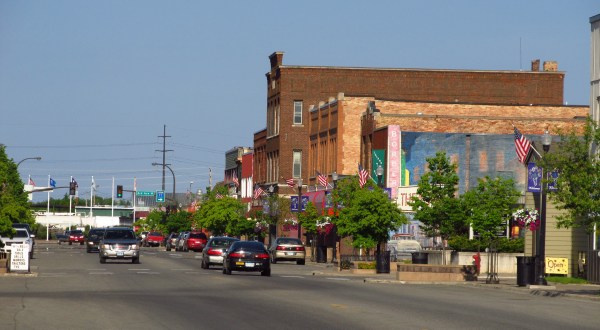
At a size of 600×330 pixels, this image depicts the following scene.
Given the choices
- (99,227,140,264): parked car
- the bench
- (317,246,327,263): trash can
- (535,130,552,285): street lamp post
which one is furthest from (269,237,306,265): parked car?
(535,130,552,285): street lamp post

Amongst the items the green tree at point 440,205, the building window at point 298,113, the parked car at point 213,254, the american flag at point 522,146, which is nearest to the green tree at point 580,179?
the american flag at point 522,146

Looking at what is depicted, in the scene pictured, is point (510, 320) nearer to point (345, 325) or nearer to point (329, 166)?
point (345, 325)

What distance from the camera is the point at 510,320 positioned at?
75.2 feet

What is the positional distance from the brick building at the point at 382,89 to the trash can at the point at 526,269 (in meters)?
53.3

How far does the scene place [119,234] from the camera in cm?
5850

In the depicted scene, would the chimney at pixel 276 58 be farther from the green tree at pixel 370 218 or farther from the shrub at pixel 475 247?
the shrub at pixel 475 247

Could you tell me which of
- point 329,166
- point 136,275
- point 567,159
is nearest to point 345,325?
point 567,159

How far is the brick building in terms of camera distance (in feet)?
306

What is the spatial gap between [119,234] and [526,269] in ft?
84.7

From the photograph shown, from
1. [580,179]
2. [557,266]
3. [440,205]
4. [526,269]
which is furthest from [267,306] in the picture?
[440,205]

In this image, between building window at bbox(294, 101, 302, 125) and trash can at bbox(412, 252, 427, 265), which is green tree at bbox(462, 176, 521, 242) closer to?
trash can at bbox(412, 252, 427, 265)

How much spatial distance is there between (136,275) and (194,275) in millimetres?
2221

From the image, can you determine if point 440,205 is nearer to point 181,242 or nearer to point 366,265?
point 366,265

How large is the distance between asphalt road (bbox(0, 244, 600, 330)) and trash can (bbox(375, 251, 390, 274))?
35.7ft
